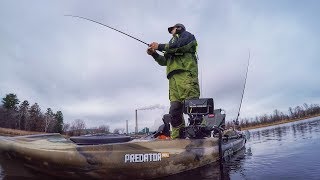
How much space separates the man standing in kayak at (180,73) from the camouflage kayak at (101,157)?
2.46 feet

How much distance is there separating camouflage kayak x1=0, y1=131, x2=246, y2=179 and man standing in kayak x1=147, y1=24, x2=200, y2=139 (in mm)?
751

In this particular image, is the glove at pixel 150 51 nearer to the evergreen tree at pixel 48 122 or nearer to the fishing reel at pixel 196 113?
the fishing reel at pixel 196 113

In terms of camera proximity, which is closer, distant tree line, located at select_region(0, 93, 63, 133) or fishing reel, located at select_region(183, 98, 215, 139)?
fishing reel, located at select_region(183, 98, 215, 139)

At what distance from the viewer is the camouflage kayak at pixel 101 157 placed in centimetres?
321

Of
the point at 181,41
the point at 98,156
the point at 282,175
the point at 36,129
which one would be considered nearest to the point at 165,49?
the point at 181,41

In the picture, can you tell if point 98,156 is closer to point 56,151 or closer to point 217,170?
point 56,151

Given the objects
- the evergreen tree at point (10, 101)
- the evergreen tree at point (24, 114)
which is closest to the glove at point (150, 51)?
the evergreen tree at point (24, 114)

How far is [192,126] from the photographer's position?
15.5 ft

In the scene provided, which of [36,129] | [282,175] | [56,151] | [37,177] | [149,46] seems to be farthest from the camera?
[36,129]

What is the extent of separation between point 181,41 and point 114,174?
2593 mm

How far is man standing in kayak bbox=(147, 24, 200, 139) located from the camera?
4.92 metres

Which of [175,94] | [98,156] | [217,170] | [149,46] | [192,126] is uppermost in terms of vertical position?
[149,46]

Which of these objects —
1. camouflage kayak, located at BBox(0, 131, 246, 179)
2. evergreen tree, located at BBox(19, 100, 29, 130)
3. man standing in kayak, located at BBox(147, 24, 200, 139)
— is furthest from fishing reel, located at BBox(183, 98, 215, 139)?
evergreen tree, located at BBox(19, 100, 29, 130)

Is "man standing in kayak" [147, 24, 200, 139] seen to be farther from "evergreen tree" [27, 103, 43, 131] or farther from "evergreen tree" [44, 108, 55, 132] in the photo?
"evergreen tree" [27, 103, 43, 131]
